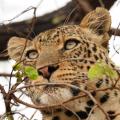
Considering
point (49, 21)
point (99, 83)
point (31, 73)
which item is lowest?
point (99, 83)

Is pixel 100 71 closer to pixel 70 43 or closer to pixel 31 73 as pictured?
pixel 31 73

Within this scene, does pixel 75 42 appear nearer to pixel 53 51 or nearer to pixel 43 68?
pixel 53 51

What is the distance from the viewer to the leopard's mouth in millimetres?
3799

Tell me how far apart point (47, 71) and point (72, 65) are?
366 millimetres

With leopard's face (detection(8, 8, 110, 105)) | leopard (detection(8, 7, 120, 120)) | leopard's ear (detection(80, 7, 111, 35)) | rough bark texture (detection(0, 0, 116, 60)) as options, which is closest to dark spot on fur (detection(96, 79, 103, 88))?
leopard (detection(8, 7, 120, 120))

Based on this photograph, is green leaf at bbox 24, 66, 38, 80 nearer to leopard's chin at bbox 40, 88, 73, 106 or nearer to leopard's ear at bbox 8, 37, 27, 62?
leopard's chin at bbox 40, 88, 73, 106

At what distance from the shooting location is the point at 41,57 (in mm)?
4203

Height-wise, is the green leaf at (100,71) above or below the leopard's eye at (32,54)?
below

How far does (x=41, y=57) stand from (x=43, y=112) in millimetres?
400

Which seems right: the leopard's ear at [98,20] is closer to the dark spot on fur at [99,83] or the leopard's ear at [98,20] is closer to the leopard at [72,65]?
the leopard at [72,65]

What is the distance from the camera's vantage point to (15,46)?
4.86 meters

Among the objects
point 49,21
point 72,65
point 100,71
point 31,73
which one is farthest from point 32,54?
point 100,71

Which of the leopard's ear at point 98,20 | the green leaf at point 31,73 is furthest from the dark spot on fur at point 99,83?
the green leaf at point 31,73

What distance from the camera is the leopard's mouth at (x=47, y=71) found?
12.5 feet
